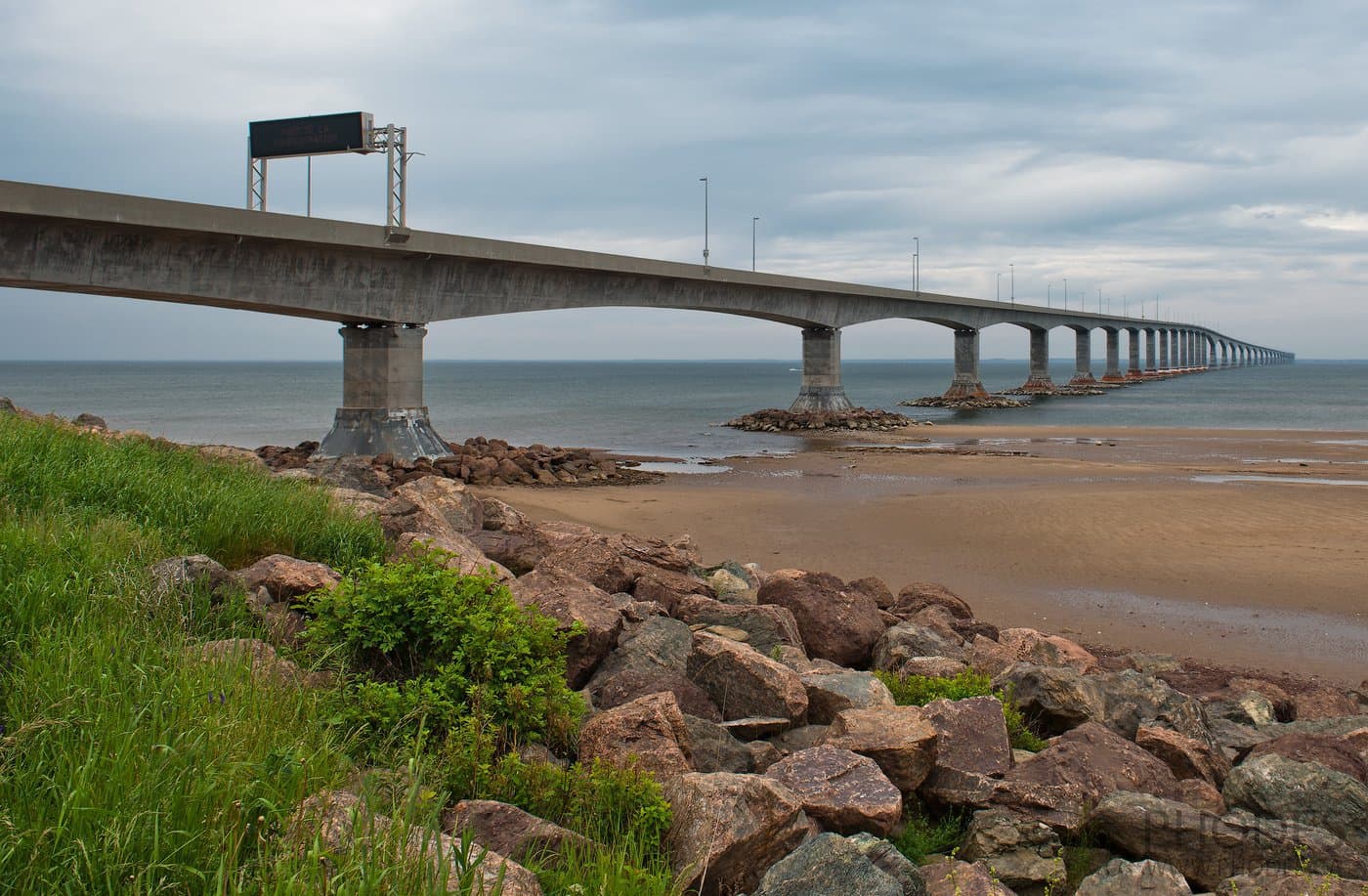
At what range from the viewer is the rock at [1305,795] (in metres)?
5.48

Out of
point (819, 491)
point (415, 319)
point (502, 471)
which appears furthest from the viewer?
point (415, 319)

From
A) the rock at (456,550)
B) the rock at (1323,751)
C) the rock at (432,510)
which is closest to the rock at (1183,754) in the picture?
the rock at (1323,751)

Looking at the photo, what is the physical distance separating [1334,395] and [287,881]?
10666 centimetres

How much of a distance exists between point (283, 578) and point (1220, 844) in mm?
5797

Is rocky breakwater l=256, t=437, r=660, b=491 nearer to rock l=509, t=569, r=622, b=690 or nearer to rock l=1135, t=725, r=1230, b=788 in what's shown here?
rock l=509, t=569, r=622, b=690

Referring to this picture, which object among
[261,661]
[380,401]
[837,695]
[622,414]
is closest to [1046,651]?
[837,695]

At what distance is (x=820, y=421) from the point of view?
49031 millimetres

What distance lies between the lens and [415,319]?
1139 inches

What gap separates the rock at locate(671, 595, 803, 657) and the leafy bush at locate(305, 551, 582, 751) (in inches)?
91.2

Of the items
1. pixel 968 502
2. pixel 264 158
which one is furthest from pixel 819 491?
pixel 264 158

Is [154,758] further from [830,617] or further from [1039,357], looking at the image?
[1039,357]

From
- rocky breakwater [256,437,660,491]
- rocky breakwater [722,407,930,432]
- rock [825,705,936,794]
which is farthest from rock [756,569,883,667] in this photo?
rocky breakwater [722,407,930,432]

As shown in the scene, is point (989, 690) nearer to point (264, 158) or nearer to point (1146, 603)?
point (1146, 603)

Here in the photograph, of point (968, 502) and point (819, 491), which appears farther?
point (819, 491)
